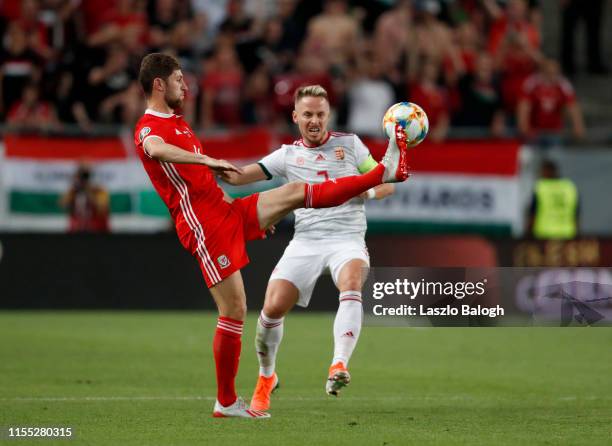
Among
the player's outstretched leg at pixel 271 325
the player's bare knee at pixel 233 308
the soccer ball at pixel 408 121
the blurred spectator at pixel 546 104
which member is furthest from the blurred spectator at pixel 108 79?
the player's bare knee at pixel 233 308

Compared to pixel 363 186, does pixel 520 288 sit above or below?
below

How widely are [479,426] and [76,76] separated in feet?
37.6

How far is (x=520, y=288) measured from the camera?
52.9 ft

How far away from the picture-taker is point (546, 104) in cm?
1895

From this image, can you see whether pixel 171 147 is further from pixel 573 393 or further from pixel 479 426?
pixel 573 393

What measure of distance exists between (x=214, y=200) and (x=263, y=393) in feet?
4.91

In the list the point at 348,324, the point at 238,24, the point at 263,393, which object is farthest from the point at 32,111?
the point at 348,324

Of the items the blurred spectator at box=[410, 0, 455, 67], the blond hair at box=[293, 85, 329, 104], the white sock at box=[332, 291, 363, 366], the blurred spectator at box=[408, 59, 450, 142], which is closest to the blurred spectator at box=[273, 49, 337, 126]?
the blurred spectator at box=[408, 59, 450, 142]

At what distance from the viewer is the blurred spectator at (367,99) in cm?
1867

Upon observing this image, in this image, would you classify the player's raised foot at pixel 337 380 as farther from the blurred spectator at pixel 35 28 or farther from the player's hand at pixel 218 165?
the blurred spectator at pixel 35 28

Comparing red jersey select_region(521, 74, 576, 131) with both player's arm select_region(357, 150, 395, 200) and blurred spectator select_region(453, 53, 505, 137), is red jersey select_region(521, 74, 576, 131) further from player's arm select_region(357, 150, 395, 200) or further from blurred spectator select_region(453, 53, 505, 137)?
player's arm select_region(357, 150, 395, 200)

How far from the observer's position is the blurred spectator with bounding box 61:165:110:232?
17.5 metres

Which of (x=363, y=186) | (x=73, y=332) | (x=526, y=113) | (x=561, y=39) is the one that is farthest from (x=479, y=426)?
(x=561, y=39)

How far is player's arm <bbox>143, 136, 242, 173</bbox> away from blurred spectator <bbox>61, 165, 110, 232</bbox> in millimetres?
9525
